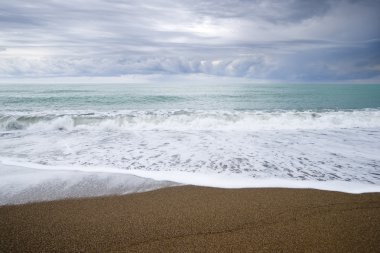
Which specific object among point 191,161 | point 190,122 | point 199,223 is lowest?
point 190,122

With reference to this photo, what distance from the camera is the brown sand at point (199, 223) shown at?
2.85 meters

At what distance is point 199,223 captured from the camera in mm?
3299

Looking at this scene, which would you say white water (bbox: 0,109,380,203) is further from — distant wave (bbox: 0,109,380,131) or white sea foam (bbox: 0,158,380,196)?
distant wave (bbox: 0,109,380,131)

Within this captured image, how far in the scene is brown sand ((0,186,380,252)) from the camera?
2848 millimetres

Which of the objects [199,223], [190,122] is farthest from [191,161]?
[190,122]

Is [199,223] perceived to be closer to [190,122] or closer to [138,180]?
[138,180]

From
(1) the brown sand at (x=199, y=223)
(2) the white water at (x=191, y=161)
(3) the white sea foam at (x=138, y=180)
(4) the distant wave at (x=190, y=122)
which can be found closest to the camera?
(1) the brown sand at (x=199, y=223)

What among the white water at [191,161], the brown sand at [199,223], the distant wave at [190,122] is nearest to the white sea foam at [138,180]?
the white water at [191,161]

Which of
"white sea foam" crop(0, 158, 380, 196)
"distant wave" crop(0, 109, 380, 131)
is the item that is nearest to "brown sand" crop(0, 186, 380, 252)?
"white sea foam" crop(0, 158, 380, 196)

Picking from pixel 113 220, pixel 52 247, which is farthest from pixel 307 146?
pixel 52 247

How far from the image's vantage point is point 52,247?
9.28 feet

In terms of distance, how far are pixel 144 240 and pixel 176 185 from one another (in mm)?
1887

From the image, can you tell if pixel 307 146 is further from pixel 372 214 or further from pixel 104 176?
pixel 104 176

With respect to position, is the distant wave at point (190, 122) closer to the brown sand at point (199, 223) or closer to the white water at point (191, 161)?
the white water at point (191, 161)
